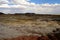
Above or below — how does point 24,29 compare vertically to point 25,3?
below

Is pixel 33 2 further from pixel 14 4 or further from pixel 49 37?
pixel 49 37

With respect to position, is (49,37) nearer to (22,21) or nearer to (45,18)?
(45,18)

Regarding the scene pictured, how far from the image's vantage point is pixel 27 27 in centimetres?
228

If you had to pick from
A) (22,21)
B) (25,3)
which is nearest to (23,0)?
(25,3)

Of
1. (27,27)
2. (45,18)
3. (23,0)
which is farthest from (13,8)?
(45,18)

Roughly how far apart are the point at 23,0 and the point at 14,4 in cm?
17

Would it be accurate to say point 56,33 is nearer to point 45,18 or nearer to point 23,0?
point 45,18

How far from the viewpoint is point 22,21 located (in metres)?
2.29

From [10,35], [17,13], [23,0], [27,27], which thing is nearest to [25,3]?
[23,0]

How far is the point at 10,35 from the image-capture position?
2234 millimetres

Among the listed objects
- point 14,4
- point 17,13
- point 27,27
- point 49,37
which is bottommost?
point 49,37

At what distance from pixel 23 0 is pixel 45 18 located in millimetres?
487

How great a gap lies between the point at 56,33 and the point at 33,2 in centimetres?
65

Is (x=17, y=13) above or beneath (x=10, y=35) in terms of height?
above
